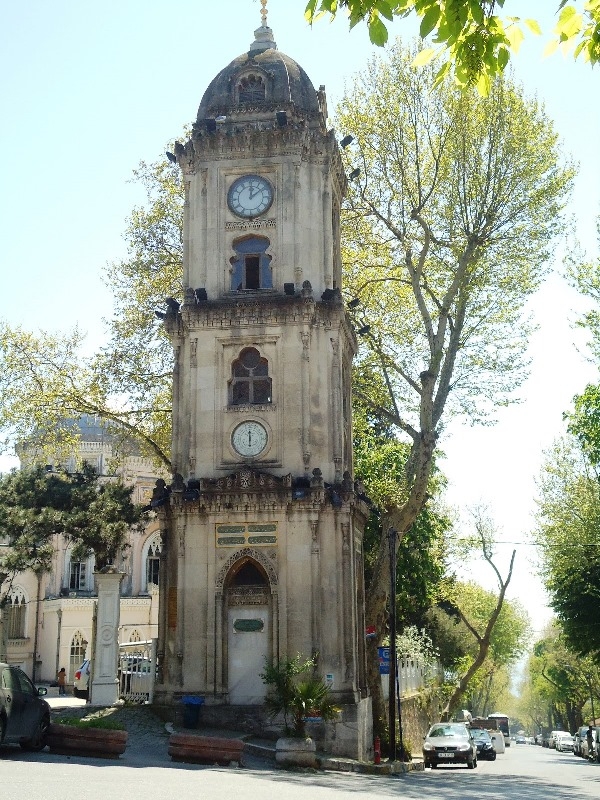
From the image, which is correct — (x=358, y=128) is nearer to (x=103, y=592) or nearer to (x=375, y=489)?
(x=375, y=489)

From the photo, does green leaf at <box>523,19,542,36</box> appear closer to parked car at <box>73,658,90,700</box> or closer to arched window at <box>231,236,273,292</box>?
arched window at <box>231,236,273,292</box>

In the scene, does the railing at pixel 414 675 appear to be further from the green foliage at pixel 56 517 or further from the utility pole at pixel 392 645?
the green foliage at pixel 56 517

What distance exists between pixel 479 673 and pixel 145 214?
4394cm

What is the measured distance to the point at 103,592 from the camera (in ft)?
84.6

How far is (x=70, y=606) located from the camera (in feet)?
169

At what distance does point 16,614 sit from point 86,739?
36.6 meters

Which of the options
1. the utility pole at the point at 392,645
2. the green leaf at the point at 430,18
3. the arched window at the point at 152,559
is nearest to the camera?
the green leaf at the point at 430,18

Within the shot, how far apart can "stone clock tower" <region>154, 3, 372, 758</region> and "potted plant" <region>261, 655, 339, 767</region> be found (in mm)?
2192

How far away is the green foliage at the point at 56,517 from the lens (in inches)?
1232

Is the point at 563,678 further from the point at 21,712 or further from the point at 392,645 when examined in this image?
the point at 21,712

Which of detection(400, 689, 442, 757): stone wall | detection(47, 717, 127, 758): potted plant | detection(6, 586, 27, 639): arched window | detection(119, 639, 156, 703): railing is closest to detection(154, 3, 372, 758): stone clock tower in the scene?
detection(119, 639, 156, 703): railing

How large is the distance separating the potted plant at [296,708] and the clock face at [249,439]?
20.7ft

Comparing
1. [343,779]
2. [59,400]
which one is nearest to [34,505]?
[59,400]

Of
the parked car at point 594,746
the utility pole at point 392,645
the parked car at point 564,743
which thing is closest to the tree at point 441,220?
the utility pole at point 392,645
